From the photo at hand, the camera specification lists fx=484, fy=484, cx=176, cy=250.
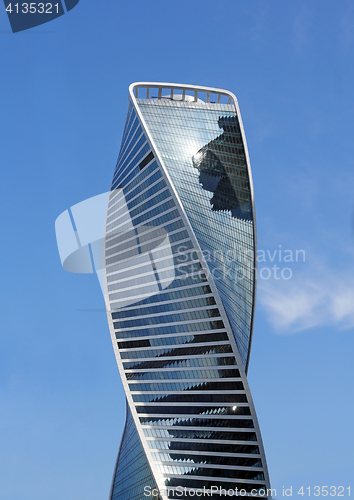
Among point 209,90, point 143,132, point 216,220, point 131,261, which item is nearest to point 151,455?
point 131,261

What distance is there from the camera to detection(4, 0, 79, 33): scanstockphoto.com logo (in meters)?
42.5

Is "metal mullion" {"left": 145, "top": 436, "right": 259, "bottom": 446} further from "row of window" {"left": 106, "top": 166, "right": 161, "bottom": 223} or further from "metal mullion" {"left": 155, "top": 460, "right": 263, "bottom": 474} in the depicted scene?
"row of window" {"left": 106, "top": 166, "right": 161, "bottom": 223}

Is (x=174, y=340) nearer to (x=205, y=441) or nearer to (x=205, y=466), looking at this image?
(x=205, y=441)

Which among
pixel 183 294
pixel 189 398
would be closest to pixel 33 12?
pixel 183 294

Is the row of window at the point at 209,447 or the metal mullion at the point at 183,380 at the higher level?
the metal mullion at the point at 183,380

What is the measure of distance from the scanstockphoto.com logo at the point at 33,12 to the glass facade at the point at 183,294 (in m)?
67.5

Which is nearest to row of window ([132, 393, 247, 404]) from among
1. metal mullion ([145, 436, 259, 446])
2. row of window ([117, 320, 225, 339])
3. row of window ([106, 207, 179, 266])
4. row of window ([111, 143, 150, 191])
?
metal mullion ([145, 436, 259, 446])

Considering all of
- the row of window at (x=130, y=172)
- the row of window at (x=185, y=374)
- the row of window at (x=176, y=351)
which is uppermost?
the row of window at (x=130, y=172)

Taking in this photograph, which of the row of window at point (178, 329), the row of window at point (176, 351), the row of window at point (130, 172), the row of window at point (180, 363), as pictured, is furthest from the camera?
the row of window at point (130, 172)

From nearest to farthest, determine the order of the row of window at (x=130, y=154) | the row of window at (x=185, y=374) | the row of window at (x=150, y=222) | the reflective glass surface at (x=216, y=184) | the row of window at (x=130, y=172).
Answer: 1. the row of window at (x=185, y=374)
2. the row of window at (x=150, y=222)
3. the reflective glass surface at (x=216, y=184)
4. the row of window at (x=130, y=172)
5. the row of window at (x=130, y=154)

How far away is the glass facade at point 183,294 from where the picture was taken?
A: 328ft

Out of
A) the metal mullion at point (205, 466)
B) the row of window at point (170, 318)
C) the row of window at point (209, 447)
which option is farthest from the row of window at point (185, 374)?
the metal mullion at point (205, 466)

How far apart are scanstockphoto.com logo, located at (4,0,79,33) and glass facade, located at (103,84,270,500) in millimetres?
67526

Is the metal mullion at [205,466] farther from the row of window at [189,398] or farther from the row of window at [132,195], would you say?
the row of window at [132,195]
